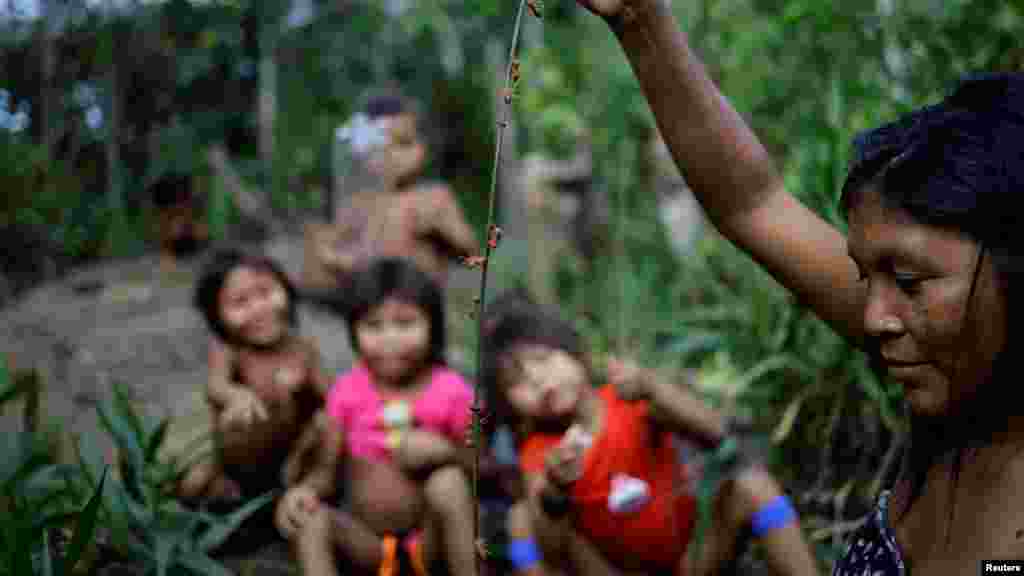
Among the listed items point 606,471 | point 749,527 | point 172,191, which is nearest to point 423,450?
point 606,471

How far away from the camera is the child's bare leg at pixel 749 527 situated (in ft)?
7.69

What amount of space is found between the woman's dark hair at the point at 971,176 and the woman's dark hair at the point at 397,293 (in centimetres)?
200

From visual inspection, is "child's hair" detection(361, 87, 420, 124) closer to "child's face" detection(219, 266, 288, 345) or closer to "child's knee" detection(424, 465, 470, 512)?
"child's face" detection(219, 266, 288, 345)

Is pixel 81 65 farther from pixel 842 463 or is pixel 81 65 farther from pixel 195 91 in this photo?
pixel 842 463

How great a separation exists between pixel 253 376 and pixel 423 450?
70 cm

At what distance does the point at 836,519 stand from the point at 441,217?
7.22ft

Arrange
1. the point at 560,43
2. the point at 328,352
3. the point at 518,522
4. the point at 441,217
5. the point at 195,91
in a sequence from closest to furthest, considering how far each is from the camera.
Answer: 1. the point at 518,522
2. the point at 441,217
3. the point at 328,352
4. the point at 560,43
5. the point at 195,91

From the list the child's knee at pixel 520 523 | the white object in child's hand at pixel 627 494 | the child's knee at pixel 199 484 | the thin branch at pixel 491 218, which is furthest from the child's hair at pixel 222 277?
the thin branch at pixel 491 218

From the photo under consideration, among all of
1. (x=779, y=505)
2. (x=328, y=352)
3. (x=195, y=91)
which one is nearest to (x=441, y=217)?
(x=328, y=352)

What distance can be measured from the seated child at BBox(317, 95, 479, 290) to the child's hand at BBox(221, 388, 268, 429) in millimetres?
1320

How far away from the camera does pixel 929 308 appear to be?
1145mm

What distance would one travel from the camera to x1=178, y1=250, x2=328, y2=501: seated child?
3201mm

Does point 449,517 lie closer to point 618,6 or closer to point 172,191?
point 618,6

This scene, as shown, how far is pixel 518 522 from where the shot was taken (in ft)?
8.68
